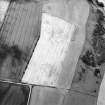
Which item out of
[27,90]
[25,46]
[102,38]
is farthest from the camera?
[102,38]

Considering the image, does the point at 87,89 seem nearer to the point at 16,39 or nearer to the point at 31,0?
the point at 16,39

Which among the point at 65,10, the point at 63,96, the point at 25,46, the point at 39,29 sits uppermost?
the point at 65,10

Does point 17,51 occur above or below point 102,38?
below

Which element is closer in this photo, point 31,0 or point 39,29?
point 39,29

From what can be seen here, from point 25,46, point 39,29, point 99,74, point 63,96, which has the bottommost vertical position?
point 63,96

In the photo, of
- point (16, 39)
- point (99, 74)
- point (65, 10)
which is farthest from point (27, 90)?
point (65, 10)

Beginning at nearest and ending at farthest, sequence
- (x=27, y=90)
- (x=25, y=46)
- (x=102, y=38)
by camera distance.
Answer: (x=27, y=90), (x=25, y=46), (x=102, y=38)

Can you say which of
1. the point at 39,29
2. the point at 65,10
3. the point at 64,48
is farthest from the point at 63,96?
the point at 65,10

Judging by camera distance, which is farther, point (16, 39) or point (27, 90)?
point (16, 39)

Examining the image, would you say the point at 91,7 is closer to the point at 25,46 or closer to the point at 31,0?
the point at 31,0
